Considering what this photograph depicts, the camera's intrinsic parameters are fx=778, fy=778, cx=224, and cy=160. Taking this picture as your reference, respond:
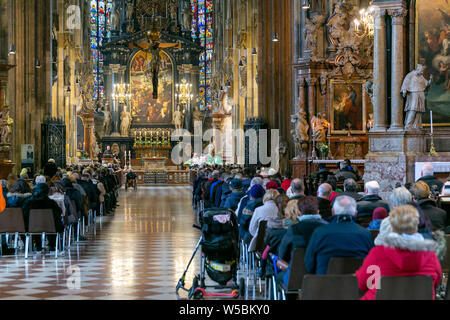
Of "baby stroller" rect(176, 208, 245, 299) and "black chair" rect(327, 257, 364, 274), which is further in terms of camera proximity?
"baby stroller" rect(176, 208, 245, 299)

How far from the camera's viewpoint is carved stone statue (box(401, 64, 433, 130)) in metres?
17.2

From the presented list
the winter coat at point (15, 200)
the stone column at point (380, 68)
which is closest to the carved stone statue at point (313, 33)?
the stone column at point (380, 68)

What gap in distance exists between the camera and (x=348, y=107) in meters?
27.7

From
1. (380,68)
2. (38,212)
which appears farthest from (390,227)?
(380,68)

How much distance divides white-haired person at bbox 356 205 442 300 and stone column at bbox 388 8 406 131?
480 inches

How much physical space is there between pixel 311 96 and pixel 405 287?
22.5 m

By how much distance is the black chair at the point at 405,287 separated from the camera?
565cm

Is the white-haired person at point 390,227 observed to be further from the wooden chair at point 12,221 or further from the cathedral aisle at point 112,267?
the wooden chair at point 12,221

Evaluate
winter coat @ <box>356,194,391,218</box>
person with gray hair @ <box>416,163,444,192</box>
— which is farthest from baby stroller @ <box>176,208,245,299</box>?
person with gray hair @ <box>416,163,444,192</box>

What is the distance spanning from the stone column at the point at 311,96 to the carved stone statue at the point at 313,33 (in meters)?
0.81

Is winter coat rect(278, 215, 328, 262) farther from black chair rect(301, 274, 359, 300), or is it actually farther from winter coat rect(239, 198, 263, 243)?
winter coat rect(239, 198, 263, 243)

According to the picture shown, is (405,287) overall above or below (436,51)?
below

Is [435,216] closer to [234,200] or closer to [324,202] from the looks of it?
[324,202]
